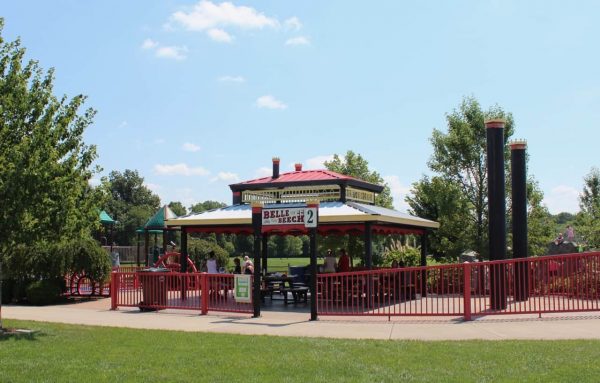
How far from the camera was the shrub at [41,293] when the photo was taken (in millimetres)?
20062

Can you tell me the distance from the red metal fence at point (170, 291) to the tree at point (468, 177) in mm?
13114

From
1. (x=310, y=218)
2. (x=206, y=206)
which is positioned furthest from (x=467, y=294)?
(x=206, y=206)

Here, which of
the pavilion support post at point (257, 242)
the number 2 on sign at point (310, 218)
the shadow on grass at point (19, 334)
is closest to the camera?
the shadow on grass at point (19, 334)

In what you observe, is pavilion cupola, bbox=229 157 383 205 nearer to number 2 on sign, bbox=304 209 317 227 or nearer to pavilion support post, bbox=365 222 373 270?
pavilion support post, bbox=365 222 373 270

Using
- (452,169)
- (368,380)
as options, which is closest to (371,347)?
(368,380)

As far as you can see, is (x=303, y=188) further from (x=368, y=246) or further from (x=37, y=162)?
(x=37, y=162)

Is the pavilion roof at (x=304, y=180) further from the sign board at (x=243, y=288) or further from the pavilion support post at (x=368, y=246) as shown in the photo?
the sign board at (x=243, y=288)

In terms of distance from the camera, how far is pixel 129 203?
110m

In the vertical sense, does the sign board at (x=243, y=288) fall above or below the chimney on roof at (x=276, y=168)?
below

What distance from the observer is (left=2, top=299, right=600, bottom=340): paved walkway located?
38.1ft

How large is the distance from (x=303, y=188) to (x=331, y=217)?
3.02 m

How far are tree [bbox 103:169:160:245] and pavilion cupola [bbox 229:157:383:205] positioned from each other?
77.0m

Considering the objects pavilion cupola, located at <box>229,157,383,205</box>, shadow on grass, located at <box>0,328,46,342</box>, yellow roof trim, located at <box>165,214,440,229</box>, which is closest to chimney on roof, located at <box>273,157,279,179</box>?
pavilion cupola, located at <box>229,157,383,205</box>

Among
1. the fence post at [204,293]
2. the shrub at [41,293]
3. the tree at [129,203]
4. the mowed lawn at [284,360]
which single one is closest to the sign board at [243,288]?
the fence post at [204,293]
